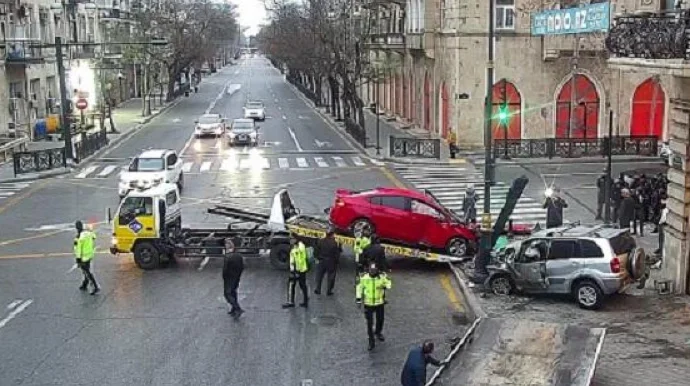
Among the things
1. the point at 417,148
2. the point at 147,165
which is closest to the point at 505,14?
the point at 417,148

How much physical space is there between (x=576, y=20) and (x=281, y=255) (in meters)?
12.3

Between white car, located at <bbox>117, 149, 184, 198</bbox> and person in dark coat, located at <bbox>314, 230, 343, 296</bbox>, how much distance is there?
13670 mm

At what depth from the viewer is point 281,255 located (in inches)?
844

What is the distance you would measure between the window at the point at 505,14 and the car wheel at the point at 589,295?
29029mm

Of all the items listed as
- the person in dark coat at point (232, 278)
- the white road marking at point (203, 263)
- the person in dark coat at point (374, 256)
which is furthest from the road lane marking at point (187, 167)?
the person in dark coat at point (232, 278)

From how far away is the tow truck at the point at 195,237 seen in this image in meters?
21.4

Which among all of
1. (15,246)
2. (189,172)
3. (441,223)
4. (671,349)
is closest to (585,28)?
(441,223)

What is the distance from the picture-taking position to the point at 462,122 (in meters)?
44.9

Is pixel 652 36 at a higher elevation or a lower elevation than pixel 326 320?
higher

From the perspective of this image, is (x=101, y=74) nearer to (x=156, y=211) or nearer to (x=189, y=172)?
(x=189, y=172)

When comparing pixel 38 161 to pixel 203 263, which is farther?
pixel 38 161

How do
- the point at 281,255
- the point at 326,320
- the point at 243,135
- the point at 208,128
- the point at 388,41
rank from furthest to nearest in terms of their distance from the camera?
the point at 388,41 → the point at 208,128 → the point at 243,135 → the point at 281,255 → the point at 326,320

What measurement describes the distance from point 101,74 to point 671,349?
5705 centimetres

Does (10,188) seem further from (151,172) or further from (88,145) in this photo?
(88,145)
